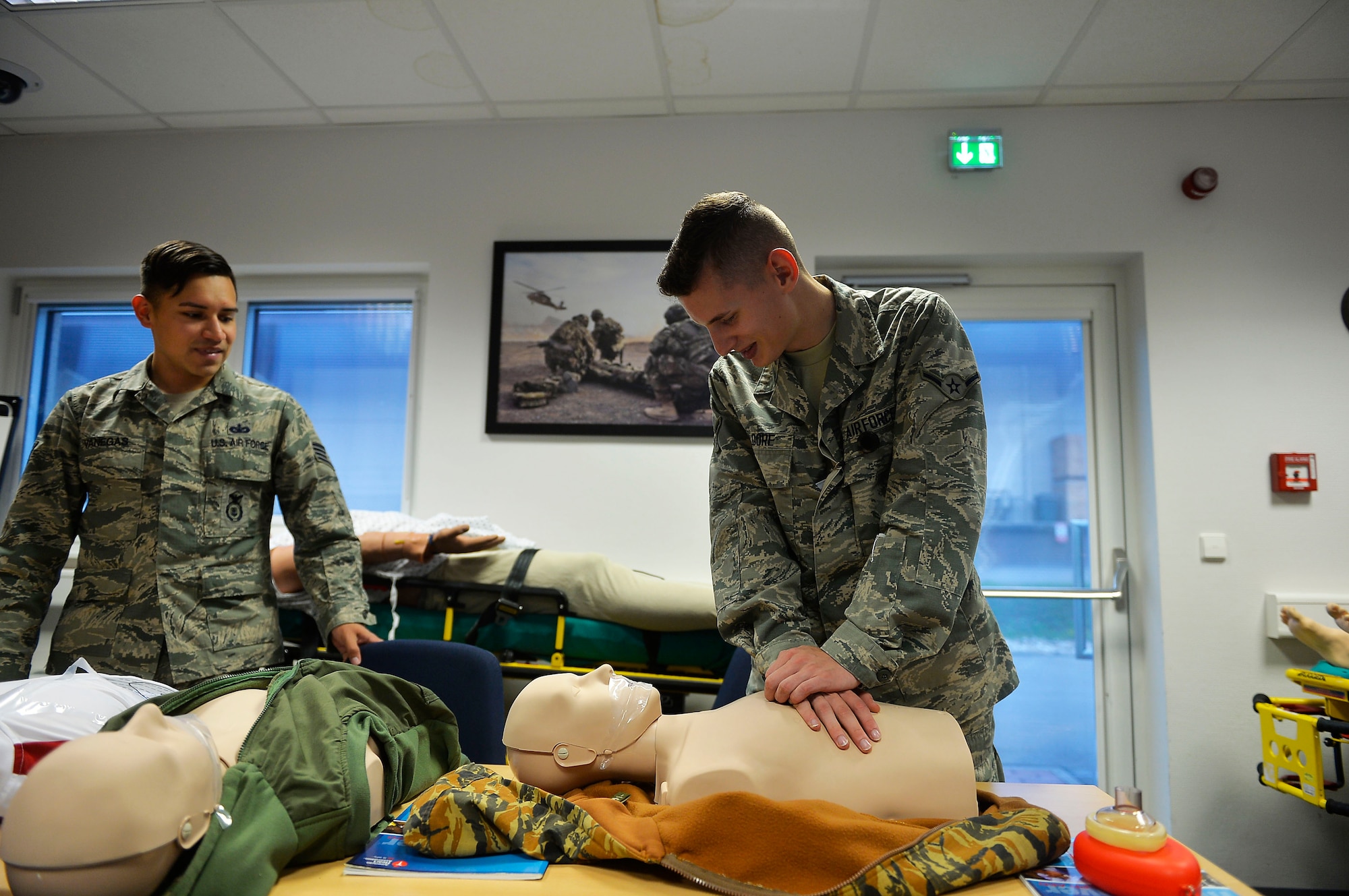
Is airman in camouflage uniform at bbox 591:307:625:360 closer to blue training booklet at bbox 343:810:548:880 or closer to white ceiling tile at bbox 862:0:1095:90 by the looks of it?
white ceiling tile at bbox 862:0:1095:90

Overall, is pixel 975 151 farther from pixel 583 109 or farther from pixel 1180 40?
pixel 583 109

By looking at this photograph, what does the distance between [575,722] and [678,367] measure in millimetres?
2001

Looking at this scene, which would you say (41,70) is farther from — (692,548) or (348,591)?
(692,548)

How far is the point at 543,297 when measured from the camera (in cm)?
297

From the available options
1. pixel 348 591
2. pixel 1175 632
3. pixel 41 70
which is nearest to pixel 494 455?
pixel 348 591

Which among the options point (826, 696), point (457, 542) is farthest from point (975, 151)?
point (826, 696)

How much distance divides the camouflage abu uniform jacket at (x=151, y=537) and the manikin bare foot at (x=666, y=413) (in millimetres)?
1351

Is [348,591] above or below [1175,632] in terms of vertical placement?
above

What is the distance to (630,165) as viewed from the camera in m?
3.01

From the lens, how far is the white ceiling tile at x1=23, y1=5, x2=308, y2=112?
250cm

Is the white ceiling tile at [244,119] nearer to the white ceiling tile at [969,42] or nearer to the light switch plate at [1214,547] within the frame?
the white ceiling tile at [969,42]

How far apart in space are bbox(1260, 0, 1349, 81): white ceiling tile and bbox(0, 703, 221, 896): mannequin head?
3415mm

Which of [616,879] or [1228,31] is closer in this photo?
[616,879]

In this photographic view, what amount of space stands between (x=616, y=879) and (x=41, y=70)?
3586mm
